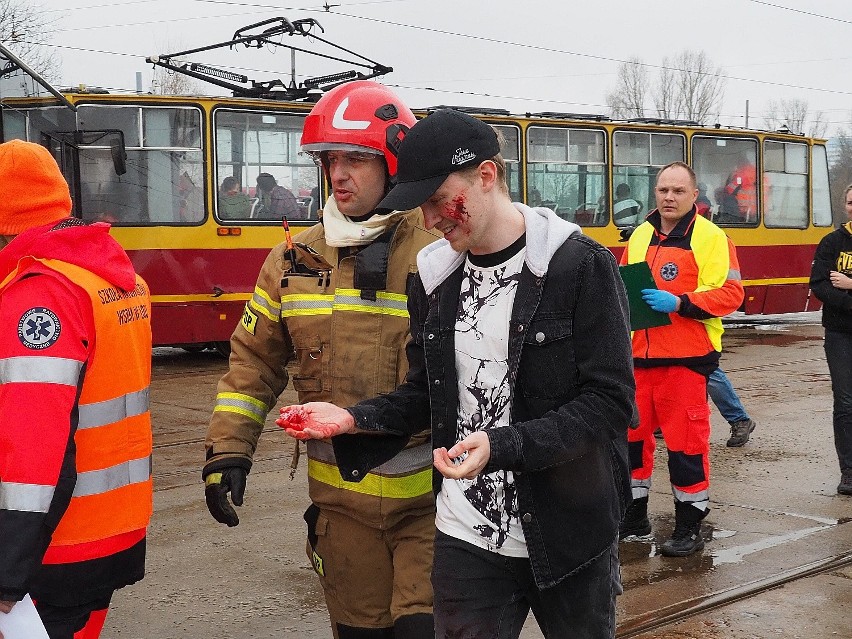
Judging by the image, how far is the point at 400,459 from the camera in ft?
10.7

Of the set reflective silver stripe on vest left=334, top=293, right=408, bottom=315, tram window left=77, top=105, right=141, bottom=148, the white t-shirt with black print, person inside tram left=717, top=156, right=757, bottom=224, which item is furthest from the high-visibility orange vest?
person inside tram left=717, top=156, right=757, bottom=224

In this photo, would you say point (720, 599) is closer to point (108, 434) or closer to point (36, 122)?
point (108, 434)

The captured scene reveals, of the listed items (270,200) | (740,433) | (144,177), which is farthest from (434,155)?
(270,200)

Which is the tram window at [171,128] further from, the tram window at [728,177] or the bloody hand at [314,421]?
the bloody hand at [314,421]

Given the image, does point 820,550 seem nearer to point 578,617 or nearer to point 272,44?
point 578,617

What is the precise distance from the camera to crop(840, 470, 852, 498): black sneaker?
7.07 metres

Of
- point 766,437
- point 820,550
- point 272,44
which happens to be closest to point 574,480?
point 820,550

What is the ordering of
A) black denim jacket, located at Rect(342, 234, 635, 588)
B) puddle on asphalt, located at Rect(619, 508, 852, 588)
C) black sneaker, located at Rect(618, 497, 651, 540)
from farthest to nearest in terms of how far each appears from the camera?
1. black sneaker, located at Rect(618, 497, 651, 540)
2. puddle on asphalt, located at Rect(619, 508, 852, 588)
3. black denim jacket, located at Rect(342, 234, 635, 588)

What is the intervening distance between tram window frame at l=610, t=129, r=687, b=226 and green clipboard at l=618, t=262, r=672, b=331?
1098cm

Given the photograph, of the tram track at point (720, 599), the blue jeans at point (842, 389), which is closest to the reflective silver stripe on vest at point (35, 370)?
the tram track at point (720, 599)

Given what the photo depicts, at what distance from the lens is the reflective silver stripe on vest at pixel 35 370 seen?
2.70 meters

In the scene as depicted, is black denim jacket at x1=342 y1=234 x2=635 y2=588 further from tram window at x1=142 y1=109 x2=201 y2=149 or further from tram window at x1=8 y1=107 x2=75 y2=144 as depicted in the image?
tram window at x1=142 y1=109 x2=201 y2=149

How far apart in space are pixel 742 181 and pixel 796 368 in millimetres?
5656

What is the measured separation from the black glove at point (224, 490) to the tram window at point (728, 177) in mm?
15517
